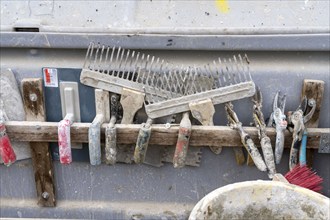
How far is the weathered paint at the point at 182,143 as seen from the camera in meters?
1.64

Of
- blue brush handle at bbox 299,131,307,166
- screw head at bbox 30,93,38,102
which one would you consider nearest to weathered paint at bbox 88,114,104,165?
screw head at bbox 30,93,38,102

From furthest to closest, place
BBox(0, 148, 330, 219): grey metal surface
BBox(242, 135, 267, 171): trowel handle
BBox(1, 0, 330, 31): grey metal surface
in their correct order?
BBox(0, 148, 330, 219): grey metal surface
BBox(1, 0, 330, 31): grey metal surface
BBox(242, 135, 267, 171): trowel handle

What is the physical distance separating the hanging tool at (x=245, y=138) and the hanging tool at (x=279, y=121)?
86mm

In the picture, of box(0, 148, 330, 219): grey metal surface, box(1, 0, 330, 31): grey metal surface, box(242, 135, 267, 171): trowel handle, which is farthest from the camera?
box(0, 148, 330, 219): grey metal surface

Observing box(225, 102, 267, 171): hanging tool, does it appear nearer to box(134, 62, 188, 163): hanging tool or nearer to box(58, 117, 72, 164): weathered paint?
box(134, 62, 188, 163): hanging tool

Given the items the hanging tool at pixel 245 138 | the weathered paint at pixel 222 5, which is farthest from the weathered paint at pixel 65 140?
the weathered paint at pixel 222 5

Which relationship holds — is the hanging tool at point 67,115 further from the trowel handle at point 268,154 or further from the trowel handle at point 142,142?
the trowel handle at point 268,154

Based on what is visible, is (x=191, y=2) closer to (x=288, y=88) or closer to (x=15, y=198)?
(x=288, y=88)

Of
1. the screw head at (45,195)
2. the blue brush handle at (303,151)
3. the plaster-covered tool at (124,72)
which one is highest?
the plaster-covered tool at (124,72)

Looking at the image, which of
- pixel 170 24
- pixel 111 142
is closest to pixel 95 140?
pixel 111 142

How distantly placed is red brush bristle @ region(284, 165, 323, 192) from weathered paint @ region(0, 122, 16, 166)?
0.97m

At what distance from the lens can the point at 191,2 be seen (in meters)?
1.74

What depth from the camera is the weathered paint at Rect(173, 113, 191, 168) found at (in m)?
1.64

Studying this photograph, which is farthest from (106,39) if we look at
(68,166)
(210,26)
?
(68,166)
